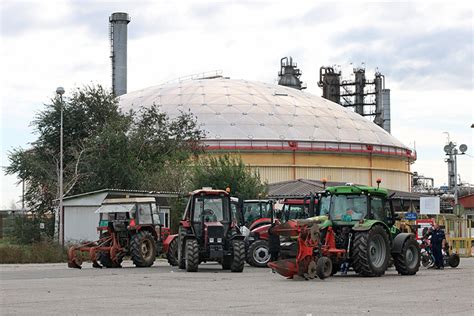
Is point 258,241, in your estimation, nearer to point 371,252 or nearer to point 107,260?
point 107,260

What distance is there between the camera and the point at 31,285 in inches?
817

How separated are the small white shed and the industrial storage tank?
2243 cm

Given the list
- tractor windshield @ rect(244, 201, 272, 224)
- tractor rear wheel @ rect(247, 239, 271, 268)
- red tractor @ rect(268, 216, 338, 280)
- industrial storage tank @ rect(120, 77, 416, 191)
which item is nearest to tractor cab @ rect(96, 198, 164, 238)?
tractor rear wheel @ rect(247, 239, 271, 268)

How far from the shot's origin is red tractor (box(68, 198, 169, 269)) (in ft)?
96.6

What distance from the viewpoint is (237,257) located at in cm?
2662

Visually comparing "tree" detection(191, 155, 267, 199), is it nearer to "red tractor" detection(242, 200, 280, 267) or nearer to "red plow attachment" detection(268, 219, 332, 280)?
"red tractor" detection(242, 200, 280, 267)

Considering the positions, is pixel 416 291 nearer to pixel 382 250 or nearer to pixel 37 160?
pixel 382 250

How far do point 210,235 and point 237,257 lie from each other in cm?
114

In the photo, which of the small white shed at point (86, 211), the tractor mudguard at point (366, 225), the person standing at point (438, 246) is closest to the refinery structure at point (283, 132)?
the small white shed at point (86, 211)

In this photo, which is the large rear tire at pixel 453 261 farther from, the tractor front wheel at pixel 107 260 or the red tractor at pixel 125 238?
the tractor front wheel at pixel 107 260

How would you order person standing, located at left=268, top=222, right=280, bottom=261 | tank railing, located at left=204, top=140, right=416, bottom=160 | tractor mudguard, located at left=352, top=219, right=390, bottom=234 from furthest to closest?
tank railing, located at left=204, top=140, right=416, bottom=160 < person standing, located at left=268, top=222, right=280, bottom=261 < tractor mudguard, located at left=352, top=219, right=390, bottom=234

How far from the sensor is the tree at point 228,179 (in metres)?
50.6

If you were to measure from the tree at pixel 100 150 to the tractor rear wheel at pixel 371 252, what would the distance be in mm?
28319

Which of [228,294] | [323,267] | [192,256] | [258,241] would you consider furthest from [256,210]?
[228,294]
